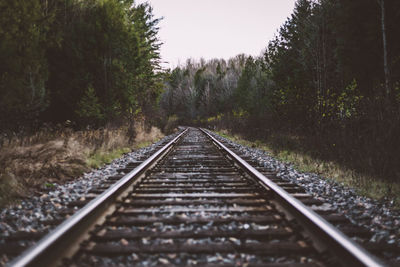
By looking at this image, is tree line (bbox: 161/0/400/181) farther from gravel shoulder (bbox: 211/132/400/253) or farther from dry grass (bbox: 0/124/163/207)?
dry grass (bbox: 0/124/163/207)

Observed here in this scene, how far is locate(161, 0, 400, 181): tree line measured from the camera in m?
6.41

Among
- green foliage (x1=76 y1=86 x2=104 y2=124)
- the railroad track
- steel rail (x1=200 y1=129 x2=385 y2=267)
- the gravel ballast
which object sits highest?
green foliage (x1=76 y1=86 x2=104 y2=124)

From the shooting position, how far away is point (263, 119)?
1631 centimetres

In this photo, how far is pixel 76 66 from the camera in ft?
36.7

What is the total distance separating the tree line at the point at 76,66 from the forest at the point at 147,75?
37 millimetres

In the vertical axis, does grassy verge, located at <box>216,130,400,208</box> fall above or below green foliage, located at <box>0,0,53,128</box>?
below

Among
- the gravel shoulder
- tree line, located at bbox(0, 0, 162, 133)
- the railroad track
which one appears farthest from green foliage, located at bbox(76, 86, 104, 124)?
the gravel shoulder

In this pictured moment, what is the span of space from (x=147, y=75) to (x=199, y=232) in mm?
14367

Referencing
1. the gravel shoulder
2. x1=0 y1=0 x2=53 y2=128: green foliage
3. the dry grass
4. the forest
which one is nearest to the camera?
the gravel shoulder

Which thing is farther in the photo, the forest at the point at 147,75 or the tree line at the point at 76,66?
the tree line at the point at 76,66

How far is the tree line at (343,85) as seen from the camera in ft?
21.0

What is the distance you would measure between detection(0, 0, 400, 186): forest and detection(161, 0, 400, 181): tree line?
39 millimetres

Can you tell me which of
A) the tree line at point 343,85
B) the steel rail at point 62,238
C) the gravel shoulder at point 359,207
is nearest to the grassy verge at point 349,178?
the gravel shoulder at point 359,207

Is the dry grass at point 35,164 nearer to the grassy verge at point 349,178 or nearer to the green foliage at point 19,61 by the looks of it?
the green foliage at point 19,61
